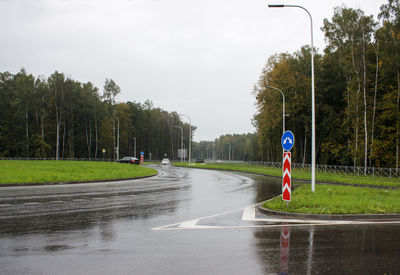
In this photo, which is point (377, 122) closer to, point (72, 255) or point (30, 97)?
point (72, 255)

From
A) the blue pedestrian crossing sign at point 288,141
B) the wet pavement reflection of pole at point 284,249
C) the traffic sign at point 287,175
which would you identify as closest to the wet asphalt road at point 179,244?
the wet pavement reflection of pole at point 284,249

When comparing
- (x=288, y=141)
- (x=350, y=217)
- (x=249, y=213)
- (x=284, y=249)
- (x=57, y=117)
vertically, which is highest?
(x=57, y=117)

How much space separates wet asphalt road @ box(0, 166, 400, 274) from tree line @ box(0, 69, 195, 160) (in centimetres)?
5128

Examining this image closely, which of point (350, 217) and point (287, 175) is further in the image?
point (287, 175)

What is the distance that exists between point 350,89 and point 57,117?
58.9 metres

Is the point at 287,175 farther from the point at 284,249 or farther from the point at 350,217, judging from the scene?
the point at 284,249

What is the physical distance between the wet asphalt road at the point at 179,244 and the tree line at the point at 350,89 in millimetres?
28433

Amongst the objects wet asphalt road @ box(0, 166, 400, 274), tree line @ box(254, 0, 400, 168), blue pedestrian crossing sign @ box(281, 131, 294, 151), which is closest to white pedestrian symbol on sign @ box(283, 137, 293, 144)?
blue pedestrian crossing sign @ box(281, 131, 294, 151)

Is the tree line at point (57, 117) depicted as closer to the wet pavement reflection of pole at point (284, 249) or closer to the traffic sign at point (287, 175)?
the traffic sign at point (287, 175)

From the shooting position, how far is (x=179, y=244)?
21.8 ft

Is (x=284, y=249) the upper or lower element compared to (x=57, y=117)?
lower

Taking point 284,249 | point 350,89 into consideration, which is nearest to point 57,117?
point 350,89

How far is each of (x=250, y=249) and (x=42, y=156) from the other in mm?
69494

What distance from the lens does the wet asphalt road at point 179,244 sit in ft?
17.2
